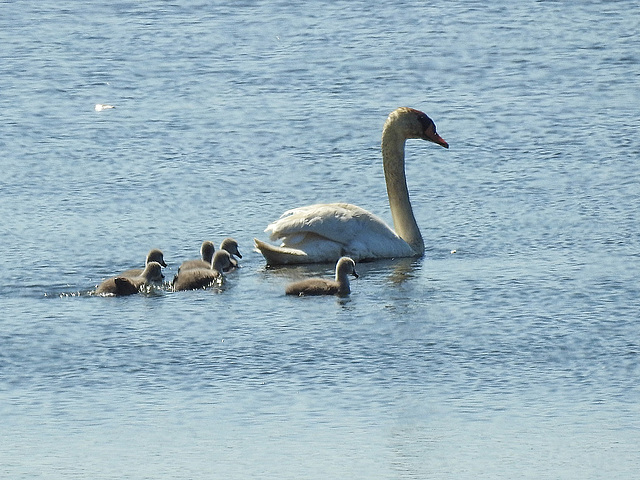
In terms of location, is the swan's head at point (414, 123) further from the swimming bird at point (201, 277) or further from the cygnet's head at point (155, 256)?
the cygnet's head at point (155, 256)

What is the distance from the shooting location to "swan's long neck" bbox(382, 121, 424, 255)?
1125 cm

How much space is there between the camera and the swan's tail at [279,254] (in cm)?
1083

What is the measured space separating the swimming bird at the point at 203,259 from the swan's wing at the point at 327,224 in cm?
52

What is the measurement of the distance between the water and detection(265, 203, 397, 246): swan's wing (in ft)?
0.88

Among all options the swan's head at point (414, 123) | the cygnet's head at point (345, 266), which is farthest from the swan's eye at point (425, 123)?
the cygnet's head at point (345, 266)

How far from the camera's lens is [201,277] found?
9.92 m

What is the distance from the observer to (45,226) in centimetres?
1150

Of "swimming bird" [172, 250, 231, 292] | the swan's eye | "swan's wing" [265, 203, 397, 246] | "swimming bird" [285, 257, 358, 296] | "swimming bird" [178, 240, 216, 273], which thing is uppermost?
the swan's eye

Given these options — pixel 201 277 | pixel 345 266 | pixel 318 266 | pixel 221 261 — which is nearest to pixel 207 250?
pixel 221 261

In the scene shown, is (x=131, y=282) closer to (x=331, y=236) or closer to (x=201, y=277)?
(x=201, y=277)

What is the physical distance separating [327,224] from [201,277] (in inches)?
54.8

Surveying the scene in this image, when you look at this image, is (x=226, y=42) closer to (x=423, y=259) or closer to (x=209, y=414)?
(x=423, y=259)

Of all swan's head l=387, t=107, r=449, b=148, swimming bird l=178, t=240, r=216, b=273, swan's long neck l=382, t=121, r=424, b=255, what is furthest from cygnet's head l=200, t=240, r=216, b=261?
swan's head l=387, t=107, r=449, b=148

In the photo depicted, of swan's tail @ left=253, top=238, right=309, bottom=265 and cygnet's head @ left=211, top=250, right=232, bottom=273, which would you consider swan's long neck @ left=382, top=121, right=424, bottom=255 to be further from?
cygnet's head @ left=211, top=250, right=232, bottom=273
